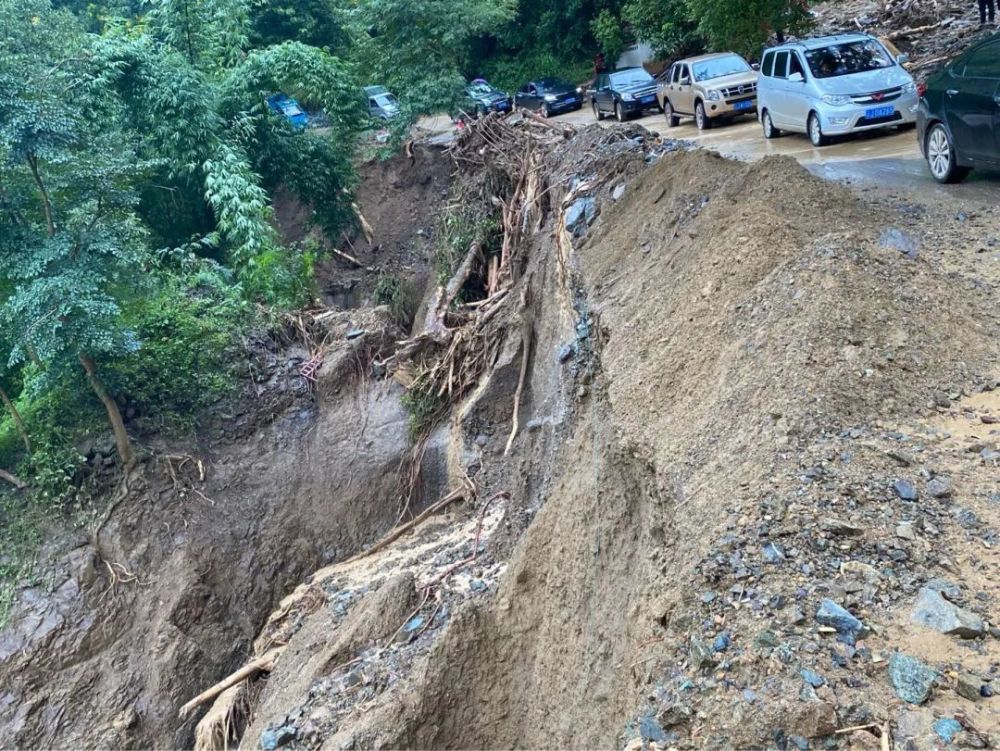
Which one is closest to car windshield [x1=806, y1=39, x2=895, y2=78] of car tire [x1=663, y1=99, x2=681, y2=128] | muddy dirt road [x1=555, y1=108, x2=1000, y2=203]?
muddy dirt road [x1=555, y1=108, x2=1000, y2=203]

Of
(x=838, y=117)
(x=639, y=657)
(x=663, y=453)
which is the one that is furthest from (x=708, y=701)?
(x=838, y=117)

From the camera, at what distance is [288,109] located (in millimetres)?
20156

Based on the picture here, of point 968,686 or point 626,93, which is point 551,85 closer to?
point 626,93

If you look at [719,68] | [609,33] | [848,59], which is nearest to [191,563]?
[848,59]

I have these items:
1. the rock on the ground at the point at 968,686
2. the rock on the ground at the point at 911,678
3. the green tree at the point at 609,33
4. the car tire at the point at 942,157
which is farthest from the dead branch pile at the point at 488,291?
the green tree at the point at 609,33

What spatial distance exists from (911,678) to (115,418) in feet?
36.7

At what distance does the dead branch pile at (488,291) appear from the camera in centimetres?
1197

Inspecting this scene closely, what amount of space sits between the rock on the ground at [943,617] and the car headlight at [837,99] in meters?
11.0

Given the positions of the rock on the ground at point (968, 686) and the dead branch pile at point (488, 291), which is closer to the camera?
the rock on the ground at point (968, 686)

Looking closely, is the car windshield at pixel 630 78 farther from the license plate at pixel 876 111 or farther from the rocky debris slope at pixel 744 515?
the rocky debris slope at pixel 744 515

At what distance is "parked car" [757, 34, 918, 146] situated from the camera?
12398 mm

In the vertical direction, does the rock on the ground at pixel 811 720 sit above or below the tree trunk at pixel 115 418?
above

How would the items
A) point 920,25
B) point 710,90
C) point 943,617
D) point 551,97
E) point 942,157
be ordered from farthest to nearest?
point 551,97, point 920,25, point 710,90, point 942,157, point 943,617

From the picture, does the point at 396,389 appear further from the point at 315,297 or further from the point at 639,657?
the point at 639,657
